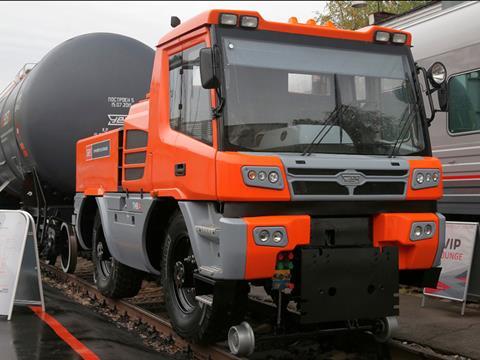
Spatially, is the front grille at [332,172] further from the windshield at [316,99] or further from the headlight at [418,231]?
the headlight at [418,231]

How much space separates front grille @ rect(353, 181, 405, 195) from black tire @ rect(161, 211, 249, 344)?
1.20 meters

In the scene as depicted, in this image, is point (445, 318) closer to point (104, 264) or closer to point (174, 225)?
point (174, 225)

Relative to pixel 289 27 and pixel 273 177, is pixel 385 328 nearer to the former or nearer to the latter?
pixel 273 177

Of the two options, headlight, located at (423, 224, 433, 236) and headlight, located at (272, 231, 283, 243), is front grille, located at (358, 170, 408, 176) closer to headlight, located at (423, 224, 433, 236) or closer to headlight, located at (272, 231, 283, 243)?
headlight, located at (423, 224, 433, 236)

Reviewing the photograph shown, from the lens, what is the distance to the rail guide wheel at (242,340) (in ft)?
14.2

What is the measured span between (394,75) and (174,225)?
2.41 metres

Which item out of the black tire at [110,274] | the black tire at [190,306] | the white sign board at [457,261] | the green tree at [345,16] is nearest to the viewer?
the black tire at [190,306]

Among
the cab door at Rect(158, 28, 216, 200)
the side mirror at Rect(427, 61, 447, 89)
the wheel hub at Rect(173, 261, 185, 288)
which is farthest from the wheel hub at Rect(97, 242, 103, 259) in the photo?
the side mirror at Rect(427, 61, 447, 89)

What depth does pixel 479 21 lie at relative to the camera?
273 inches

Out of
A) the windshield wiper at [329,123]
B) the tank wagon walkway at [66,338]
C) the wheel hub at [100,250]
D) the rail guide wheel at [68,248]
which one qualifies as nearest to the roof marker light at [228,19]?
the windshield wiper at [329,123]

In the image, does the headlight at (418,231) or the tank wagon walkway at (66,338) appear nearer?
the headlight at (418,231)

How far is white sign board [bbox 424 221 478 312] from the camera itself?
6824 mm

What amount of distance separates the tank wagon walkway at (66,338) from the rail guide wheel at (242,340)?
1.09 m

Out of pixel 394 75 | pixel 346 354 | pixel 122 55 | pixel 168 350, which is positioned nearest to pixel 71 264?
pixel 122 55
